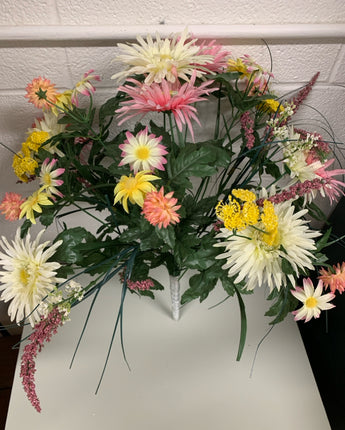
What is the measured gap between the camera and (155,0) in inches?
27.2

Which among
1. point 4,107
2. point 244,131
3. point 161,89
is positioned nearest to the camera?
point 161,89

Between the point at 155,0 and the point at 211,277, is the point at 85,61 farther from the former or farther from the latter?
the point at 211,277

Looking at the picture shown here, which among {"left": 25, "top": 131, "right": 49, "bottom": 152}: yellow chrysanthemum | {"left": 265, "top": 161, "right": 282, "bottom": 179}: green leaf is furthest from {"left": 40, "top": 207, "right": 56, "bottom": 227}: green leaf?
{"left": 265, "top": 161, "right": 282, "bottom": 179}: green leaf

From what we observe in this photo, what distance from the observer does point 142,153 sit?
21.7 inches

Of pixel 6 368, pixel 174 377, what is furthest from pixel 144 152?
pixel 6 368

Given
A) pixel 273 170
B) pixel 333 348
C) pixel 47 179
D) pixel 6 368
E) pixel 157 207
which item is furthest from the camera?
pixel 6 368

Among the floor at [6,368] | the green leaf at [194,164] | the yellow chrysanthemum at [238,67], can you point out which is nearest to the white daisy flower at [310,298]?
the green leaf at [194,164]

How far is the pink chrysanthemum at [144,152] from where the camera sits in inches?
21.5

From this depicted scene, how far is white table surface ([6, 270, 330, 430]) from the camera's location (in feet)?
2.71

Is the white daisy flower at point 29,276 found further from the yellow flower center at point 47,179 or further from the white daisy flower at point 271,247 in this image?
the white daisy flower at point 271,247

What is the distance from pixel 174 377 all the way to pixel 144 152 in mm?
565

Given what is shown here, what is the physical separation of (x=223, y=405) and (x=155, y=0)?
2.70ft

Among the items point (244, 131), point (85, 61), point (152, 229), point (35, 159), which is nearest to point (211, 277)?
point (152, 229)

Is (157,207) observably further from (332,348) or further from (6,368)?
(6,368)
